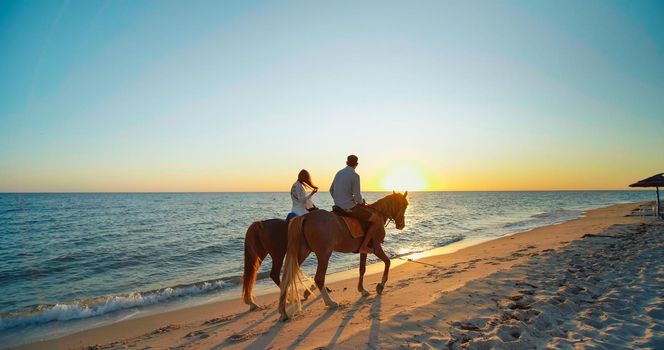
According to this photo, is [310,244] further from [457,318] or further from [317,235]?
[457,318]

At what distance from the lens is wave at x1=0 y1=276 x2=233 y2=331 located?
24.7 ft

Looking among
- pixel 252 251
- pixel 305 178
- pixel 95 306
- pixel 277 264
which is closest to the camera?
pixel 252 251

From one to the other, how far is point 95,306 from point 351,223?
6.50m

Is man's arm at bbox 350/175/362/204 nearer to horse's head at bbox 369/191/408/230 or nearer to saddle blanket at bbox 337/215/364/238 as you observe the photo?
saddle blanket at bbox 337/215/364/238

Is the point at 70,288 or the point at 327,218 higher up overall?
the point at 327,218

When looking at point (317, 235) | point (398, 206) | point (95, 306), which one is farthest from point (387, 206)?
point (95, 306)

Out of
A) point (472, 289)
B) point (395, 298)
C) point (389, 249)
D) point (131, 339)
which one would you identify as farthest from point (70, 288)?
point (389, 249)

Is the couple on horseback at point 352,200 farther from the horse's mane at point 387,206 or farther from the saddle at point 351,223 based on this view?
the horse's mane at point 387,206

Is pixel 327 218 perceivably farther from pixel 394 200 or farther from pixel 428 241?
pixel 428 241

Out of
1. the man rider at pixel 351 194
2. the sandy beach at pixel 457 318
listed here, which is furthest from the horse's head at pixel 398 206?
the sandy beach at pixel 457 318

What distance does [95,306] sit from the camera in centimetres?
824

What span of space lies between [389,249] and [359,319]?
12.0 metres

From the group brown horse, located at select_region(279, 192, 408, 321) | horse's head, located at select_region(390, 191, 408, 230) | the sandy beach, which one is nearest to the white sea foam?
the sandy beach

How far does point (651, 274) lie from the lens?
7309mm
